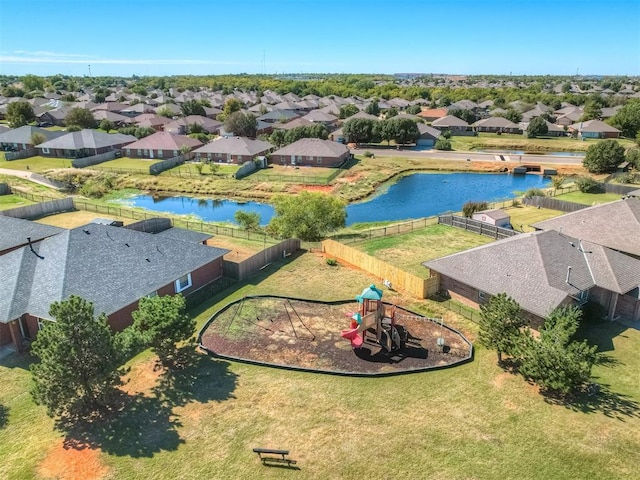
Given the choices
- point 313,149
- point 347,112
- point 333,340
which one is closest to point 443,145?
point 313,149

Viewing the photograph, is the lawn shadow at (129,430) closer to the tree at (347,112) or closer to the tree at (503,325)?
the tree at (503,325)

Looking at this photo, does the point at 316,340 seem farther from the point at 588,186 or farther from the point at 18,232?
the point at 588,186

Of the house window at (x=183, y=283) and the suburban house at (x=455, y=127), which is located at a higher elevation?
the suburban house at (x=455, y=127)

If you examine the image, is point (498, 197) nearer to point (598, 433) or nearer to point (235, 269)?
point (235, 269)

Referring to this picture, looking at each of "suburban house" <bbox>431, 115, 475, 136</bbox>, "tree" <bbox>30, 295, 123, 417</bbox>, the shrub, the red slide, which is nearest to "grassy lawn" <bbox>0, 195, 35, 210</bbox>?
"tree" <bbox>30, 295, 123, 417</bbox>

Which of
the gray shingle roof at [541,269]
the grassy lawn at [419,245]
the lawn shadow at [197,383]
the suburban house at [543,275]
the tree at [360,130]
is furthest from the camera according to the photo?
the tree at [360,130]

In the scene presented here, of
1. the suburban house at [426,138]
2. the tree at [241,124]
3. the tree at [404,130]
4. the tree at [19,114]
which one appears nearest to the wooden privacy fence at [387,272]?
the tree at [404,130]

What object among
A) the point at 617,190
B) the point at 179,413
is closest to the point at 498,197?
the point at 617,190
